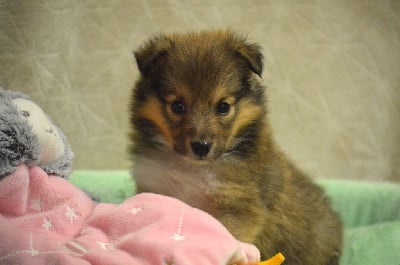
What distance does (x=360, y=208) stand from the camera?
3486mm

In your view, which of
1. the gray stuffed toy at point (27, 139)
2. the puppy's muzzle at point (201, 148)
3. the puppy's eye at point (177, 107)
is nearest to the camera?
the gray stuffed toy at point (27, 139)

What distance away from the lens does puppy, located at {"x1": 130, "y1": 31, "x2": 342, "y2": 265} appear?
203cm

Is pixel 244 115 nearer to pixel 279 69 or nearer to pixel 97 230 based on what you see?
pixel 97 230

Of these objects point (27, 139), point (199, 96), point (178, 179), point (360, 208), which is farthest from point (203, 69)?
point (360, 208)

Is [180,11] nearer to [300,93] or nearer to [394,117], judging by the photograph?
[300,93]

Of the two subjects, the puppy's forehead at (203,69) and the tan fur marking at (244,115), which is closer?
the puppy's forehead at (203,69)

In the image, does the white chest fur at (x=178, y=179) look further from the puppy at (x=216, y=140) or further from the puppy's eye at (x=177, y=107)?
the puppy's eye at (x=177, y=107)

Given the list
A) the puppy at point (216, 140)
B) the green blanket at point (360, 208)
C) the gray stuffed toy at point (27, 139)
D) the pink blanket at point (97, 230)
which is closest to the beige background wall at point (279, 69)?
the green blanket at point (360, 208)

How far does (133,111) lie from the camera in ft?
7.47

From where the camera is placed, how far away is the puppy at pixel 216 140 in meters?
2.03

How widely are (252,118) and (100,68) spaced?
4.94 feet

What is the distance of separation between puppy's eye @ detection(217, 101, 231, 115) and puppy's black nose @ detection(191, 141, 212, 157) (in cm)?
18

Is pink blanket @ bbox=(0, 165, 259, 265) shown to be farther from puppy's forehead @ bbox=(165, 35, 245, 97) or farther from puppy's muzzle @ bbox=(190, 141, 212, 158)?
puppy's forehead @ bbox=(165, 35, 245, 97)

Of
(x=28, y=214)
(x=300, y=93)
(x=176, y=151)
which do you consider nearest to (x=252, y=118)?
(x=176, y=151)
